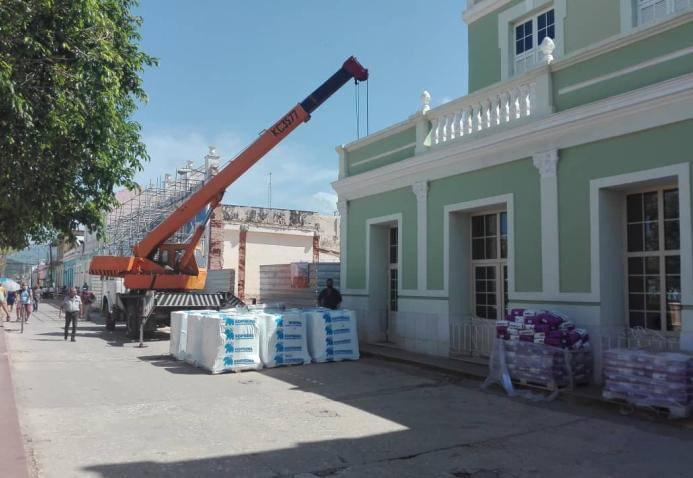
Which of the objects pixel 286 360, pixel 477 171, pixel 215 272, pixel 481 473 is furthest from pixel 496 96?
pixel 215 272

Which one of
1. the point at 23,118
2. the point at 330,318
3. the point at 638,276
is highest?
the point at 23,118

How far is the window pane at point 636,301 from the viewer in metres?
9.59

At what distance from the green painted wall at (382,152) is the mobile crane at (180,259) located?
64.0 inches

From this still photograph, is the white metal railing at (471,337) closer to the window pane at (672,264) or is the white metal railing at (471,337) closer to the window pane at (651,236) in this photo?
the window pane at (651,236)

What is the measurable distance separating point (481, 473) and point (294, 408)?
11.3ft

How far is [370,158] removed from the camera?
612 inches

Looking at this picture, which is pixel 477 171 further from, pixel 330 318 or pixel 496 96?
pixel 330 318

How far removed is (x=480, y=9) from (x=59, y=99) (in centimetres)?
1133

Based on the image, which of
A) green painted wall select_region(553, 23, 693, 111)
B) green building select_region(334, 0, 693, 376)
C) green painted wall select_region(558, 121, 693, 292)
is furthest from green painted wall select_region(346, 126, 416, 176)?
green painted wall select_region(558, 121, 693, 292)

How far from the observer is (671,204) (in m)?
9.16

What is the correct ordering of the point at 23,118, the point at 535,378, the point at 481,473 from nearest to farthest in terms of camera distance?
the point at 481,473
the point at 23,118
the point at 535,378

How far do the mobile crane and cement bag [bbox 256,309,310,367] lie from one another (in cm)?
558

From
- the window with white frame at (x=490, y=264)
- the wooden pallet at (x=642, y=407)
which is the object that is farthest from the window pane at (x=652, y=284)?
the window with white frame at (x=490, y=264)

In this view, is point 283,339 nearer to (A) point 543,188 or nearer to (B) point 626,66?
(A) point 543,188
